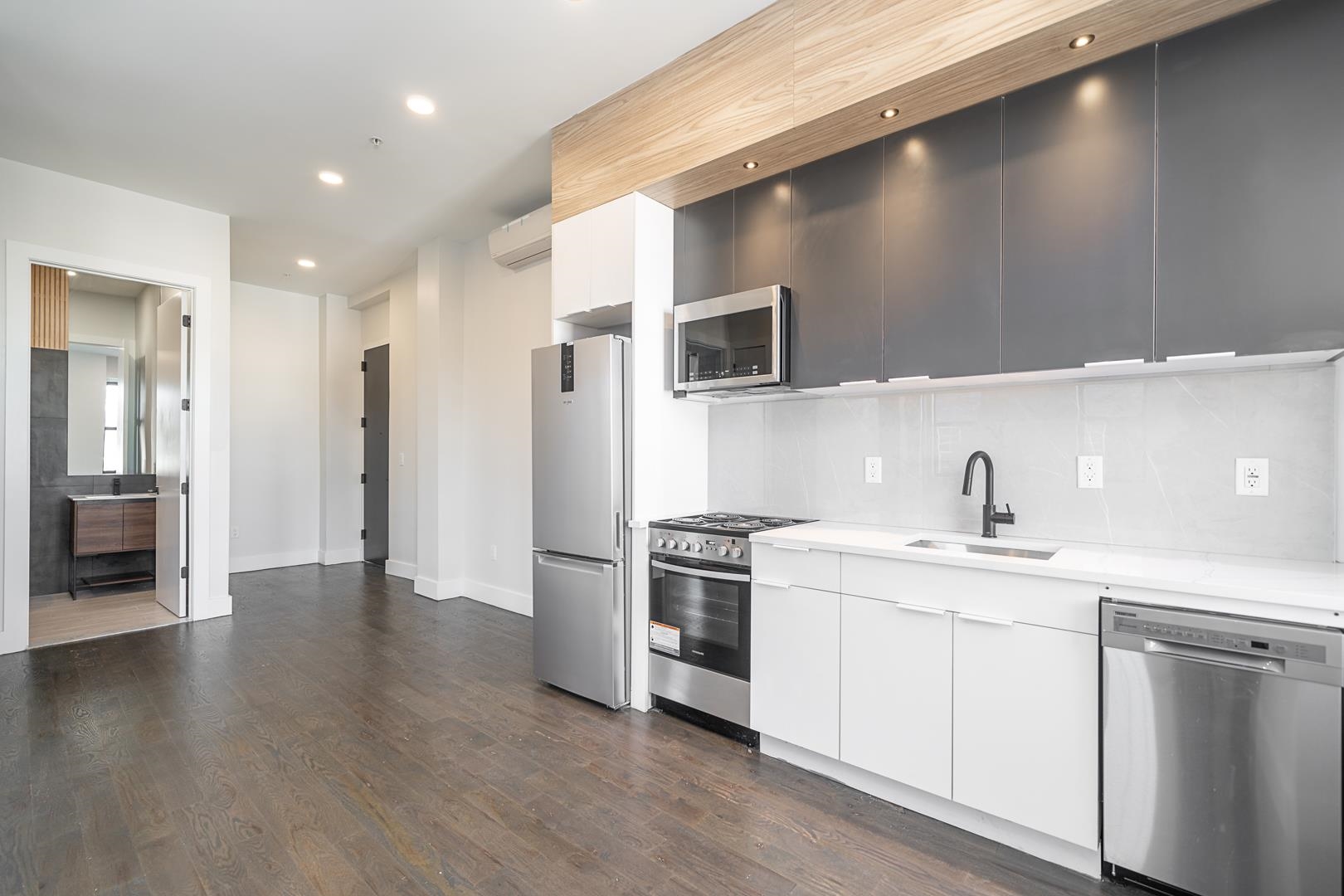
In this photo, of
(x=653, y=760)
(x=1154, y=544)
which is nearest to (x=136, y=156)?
(x=653, y=760)

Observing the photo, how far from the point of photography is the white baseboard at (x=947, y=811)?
181 cm

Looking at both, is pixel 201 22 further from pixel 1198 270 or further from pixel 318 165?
pixel 1198 270

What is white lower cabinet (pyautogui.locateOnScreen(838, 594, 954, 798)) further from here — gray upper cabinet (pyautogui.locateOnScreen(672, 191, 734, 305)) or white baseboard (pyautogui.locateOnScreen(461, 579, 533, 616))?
white baseboard (pyautogui.locateOnScreen(461, 579, 533, 616))

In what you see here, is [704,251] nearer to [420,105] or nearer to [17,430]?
[420,105]

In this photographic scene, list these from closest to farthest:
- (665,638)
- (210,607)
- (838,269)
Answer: (838,269) → (665,638) → (210,607)

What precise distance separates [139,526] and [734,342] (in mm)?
6016

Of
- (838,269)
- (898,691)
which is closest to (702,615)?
(898,691)

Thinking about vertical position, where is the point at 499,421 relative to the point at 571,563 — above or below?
above

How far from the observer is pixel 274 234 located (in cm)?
509

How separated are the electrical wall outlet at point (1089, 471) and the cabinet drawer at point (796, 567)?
948mm

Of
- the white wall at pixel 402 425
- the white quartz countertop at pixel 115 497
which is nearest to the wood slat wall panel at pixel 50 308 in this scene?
the white quartz countertop at pixel 115 497

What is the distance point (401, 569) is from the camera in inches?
241

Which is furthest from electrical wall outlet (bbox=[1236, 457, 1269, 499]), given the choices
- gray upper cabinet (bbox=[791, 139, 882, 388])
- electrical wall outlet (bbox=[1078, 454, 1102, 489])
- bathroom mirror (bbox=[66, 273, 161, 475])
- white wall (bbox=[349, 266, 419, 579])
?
bathroom mirror (bbox=[66, 273, 161, 475])

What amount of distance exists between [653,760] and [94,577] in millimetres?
6341
